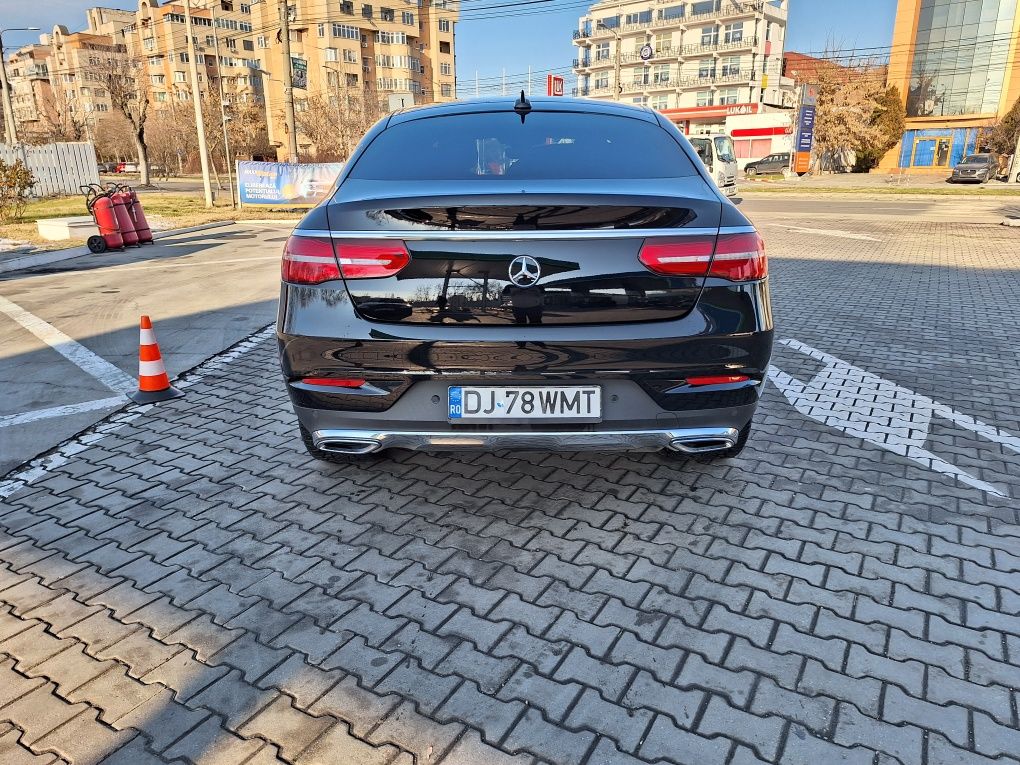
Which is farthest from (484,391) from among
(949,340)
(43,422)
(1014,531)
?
(949,340)

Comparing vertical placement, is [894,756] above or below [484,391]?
below

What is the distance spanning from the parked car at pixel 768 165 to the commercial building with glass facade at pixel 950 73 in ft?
39.7

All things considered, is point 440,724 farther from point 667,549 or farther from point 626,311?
point 626,311

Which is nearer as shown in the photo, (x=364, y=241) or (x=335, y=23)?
(x=364, y=241)

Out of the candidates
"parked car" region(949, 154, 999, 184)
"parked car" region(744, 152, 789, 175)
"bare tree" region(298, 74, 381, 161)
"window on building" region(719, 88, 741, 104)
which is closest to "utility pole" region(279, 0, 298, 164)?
"bare tree" region(298, 74, 381, 161)

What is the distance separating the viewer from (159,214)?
21672 millimetres

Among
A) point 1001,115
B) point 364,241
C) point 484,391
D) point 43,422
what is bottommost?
point 43,422

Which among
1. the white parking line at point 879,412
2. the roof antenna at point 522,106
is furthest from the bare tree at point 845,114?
the roof antenna at point 522,106

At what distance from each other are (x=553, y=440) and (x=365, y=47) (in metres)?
87.1

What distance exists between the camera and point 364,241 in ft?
8.91

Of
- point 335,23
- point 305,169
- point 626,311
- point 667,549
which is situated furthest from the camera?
point 335,23

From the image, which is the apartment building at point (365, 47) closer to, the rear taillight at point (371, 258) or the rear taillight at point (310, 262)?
the rear taillight at point (310, 262)

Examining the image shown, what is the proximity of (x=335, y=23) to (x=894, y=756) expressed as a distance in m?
85.1

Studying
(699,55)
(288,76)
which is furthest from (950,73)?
(288,76)
